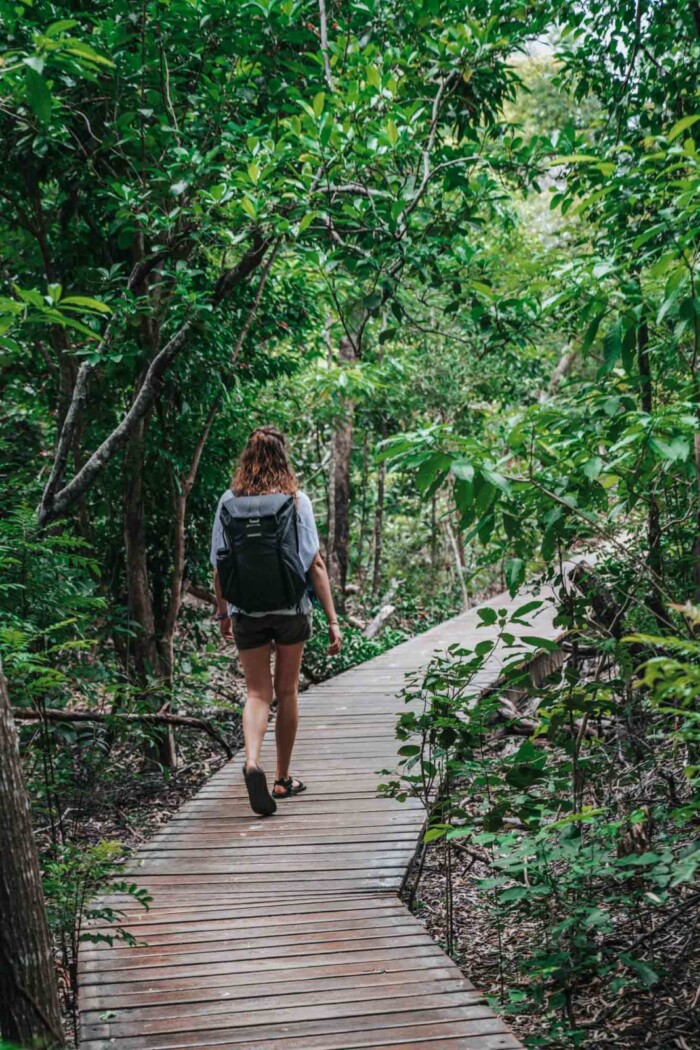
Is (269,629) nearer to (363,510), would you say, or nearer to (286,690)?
(286,690)

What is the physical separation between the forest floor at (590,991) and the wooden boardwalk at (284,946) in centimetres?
38

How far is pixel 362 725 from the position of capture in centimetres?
685

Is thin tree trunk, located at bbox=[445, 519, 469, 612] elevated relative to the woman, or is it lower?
lower

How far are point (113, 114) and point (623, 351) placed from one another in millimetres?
4241

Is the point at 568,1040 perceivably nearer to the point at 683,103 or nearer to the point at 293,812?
the point at 293,812

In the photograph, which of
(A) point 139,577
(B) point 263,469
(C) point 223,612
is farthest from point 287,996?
(A) point 139,577

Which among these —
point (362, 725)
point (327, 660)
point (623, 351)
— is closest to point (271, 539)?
point (623, 351)

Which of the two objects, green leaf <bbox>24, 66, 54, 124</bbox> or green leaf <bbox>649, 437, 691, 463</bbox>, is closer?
green leaf <bbox>24, 66, 54, 124</bbox>

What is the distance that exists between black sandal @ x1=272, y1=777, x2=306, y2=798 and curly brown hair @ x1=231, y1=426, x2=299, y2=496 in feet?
5.47

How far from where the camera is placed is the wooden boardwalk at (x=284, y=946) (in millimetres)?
2742

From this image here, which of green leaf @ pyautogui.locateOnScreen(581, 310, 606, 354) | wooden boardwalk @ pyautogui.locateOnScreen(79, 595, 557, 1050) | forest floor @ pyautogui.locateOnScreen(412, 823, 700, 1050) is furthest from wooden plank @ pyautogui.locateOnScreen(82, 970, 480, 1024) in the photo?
green leaf @ pyautogui.locateOnScreen(581, 310, 606, 354)

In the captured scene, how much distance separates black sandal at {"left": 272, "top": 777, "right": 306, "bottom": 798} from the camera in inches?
204

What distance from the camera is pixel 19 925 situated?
88.4 inches

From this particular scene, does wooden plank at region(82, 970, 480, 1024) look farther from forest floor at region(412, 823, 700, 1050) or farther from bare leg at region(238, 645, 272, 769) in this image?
bare leg at region(238, 645, 272, 769)
